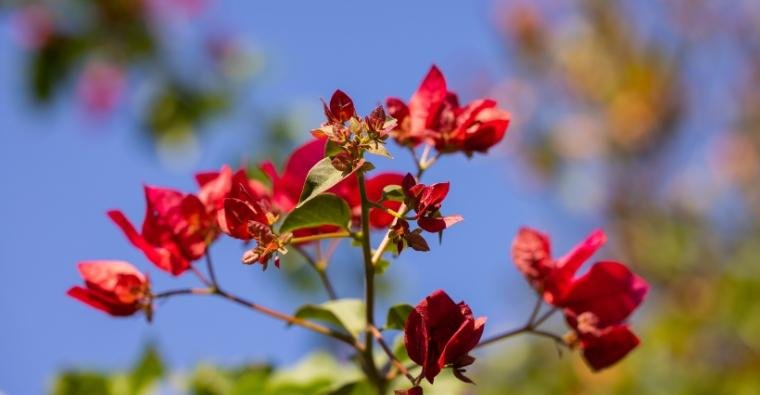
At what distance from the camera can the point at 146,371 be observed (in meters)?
1.29

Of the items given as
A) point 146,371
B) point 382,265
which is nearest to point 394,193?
point 382,265

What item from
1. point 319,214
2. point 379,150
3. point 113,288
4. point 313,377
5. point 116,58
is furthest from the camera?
point 116,58

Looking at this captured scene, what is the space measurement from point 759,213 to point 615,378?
2888 mm

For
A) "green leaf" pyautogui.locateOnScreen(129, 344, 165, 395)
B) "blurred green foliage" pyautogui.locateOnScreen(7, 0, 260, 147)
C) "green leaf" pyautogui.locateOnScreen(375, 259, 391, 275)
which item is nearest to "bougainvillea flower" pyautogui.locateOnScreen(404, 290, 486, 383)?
"green leaf" pyautogui.locateOnScreen(375, 259, 391, 275)

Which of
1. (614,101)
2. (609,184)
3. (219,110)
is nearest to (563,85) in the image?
(614,101)

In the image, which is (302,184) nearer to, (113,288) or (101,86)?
(113,288)

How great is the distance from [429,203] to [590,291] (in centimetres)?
34

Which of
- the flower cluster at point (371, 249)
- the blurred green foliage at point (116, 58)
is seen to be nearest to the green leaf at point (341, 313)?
the flower cluster at point (371, 249)

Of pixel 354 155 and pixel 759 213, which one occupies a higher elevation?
pixel 354 155

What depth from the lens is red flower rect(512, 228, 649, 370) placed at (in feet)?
3.26

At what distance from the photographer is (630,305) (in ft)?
3.32

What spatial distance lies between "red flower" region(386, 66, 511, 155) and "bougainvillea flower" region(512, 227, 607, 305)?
111 millimetres

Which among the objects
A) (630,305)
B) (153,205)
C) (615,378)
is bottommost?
(615,378)

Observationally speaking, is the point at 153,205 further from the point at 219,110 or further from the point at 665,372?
the point at 219,110
